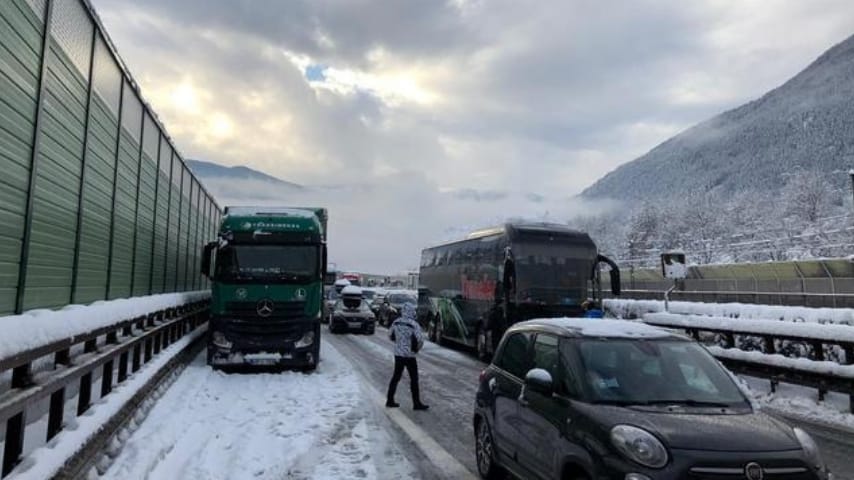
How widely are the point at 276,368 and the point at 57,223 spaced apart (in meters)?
9.13

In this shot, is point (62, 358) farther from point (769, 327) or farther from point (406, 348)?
point (769, 327)

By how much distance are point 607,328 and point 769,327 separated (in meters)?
7.90

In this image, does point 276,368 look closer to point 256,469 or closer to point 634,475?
point 256,469

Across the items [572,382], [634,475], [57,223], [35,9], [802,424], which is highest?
[35,9]

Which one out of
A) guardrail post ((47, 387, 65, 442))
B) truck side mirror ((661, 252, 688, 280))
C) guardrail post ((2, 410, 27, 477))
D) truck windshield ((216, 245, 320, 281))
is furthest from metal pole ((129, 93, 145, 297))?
truck side mirror ((661, 252, 688, 280))

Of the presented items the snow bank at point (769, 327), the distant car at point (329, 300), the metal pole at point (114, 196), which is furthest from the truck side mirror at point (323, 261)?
the distant car at point (329, 300)

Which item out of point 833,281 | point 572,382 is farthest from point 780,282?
point 572,382

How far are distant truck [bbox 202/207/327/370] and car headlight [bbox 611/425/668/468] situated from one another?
11.3m

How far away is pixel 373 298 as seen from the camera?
4772 cm

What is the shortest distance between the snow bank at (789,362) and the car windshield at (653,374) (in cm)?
502

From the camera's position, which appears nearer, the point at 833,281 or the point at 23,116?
the point at 23,116

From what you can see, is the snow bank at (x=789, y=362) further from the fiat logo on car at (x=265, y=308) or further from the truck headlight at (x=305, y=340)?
the fiat logo on car at (x=265, y=308)

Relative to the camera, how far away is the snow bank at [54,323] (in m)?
4.66

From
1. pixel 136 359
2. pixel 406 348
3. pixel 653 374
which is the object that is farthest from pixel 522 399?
pixel 136 359
